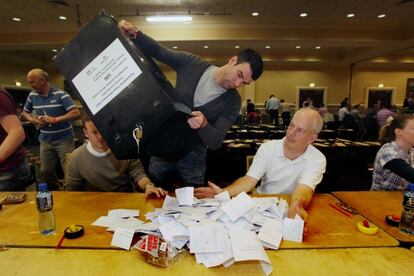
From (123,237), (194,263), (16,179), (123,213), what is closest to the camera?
(194,263)

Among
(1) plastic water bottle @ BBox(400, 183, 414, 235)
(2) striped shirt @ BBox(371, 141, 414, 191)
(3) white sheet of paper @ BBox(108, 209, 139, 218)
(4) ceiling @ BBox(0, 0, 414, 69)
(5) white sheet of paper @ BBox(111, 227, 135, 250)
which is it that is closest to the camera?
(5) white sheet of paper @ BBox(111, 227, 135, 250)

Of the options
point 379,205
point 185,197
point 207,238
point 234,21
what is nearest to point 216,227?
point 207,238

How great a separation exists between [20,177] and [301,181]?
67.0 inches

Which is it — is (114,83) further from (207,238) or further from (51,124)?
(51,124)

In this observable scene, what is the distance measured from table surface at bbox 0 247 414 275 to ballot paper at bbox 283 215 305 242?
7cm

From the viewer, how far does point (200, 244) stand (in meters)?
0.92

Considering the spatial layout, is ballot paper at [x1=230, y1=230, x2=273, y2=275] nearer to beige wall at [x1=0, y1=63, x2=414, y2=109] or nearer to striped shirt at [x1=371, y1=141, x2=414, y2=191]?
striped shirt at [x1=371, y1=141, x2=414, y2=191]

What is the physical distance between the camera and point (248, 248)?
89cm

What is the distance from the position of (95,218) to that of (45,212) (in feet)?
0.65

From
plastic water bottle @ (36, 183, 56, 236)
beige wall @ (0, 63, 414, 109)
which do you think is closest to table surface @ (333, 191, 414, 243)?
plastic water bottle @ (36, 183, 56, 236)

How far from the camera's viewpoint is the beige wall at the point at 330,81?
11.9 m

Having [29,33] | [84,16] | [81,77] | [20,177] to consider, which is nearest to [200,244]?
[81,77]

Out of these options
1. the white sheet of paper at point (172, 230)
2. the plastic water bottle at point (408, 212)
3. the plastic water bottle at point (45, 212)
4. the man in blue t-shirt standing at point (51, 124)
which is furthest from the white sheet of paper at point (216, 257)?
the man in blue t-shirt standing at point (51, 124)

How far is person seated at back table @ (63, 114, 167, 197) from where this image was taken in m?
1.61
